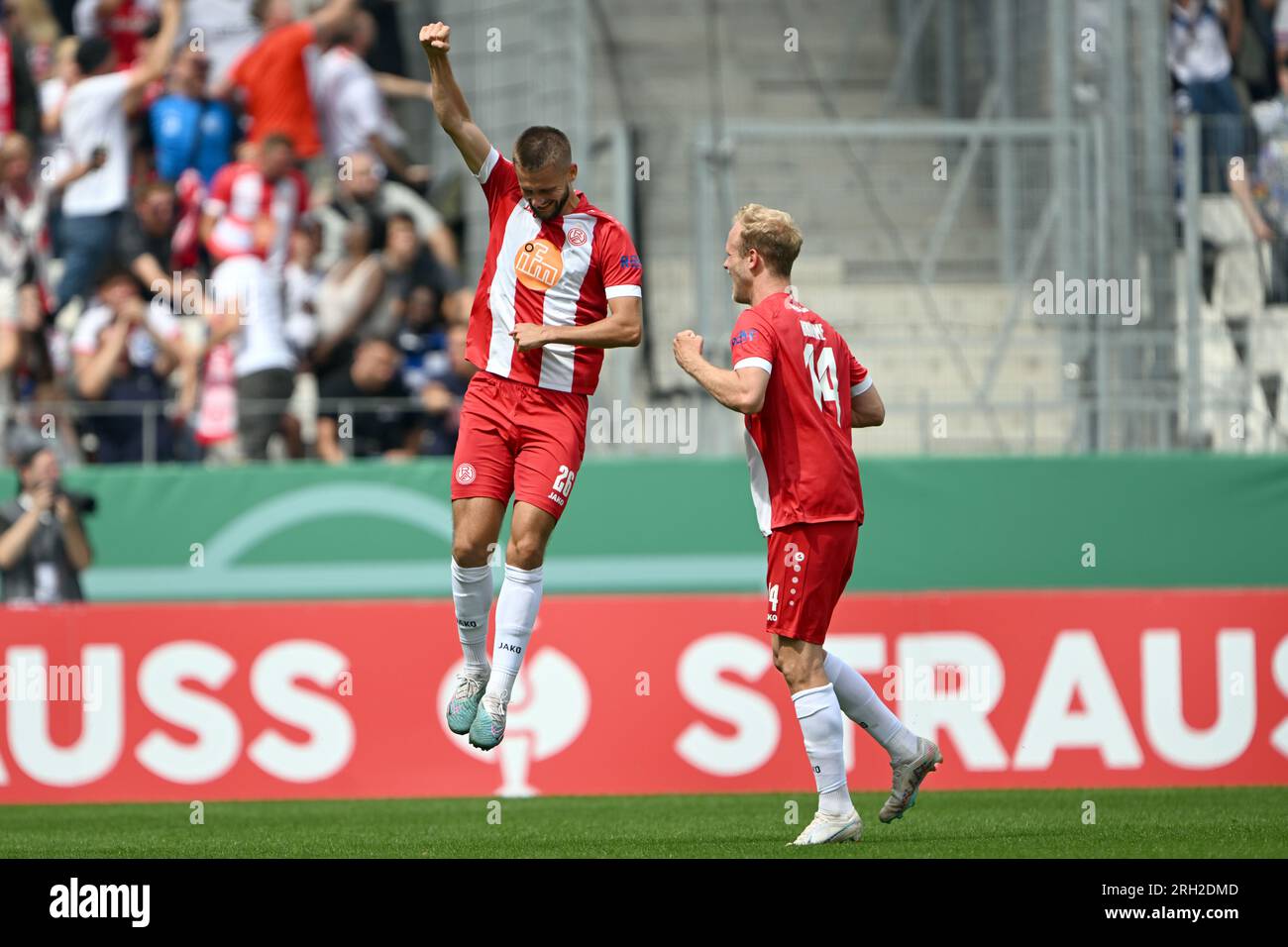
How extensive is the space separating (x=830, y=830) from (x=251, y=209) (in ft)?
30.5

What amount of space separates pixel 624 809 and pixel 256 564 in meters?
4.73

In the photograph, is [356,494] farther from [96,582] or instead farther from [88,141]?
[88,141]

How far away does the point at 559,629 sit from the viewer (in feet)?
43.1

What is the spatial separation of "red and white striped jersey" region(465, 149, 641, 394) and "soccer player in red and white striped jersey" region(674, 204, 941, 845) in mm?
646

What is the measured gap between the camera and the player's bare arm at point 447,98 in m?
8.45

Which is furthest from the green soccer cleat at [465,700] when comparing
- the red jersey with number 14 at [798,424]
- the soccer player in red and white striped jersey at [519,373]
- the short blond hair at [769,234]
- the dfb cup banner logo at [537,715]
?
the dfb cup banner logo at [537,715]

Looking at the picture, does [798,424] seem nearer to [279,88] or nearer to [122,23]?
[279,88]

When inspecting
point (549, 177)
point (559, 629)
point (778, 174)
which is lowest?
point (559, 629)

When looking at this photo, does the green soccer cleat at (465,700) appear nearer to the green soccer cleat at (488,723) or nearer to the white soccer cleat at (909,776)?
the green soccer cleat at (488,723)

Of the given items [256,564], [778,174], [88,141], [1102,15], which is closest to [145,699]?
[256,564]

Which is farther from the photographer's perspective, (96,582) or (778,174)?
(778,174)
